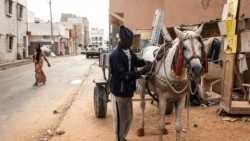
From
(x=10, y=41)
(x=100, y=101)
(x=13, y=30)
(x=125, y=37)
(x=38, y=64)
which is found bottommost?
(x=100, y=101)

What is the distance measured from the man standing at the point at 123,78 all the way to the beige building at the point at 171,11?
906 cm

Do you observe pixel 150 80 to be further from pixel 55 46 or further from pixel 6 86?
pixel 55 46

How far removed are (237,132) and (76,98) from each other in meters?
6.19

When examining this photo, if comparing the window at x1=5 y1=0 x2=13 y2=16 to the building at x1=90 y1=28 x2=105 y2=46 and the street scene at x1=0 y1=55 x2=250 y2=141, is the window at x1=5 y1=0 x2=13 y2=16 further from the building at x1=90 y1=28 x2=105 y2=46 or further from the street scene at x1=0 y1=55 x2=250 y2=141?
the building at x1=90 y1=28 x2=105 y2=46

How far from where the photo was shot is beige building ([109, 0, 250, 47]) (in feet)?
51.2

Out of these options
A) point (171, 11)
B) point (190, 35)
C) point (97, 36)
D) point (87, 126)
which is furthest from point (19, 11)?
point (97, 36)

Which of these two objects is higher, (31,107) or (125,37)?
(125,37)

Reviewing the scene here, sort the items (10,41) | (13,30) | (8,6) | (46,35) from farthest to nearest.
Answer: (46,35) < (13,30) < (10,41) < (8,6)

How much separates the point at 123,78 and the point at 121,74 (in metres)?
0.07

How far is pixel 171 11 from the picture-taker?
1777cm

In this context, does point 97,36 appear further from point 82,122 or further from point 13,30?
point 82,122

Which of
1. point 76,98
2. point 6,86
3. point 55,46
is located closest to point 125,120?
point 76,98

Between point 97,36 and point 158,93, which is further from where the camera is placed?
point 97,36

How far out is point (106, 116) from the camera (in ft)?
29.0
